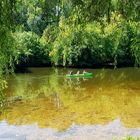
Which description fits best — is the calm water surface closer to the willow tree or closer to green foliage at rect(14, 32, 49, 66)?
the willow tree

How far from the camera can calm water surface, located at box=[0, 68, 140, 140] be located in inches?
518

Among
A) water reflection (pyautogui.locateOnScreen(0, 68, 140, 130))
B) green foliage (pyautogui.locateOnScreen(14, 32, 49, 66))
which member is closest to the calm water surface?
water reflection (pyautogui.locateOnScreen(0, 68, 140, 130))

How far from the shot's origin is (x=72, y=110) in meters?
16.5

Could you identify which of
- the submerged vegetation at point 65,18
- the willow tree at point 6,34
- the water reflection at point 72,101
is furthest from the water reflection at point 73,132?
the willow tree at point 6,34

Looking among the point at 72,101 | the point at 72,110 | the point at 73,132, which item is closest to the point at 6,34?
the point at 73,132

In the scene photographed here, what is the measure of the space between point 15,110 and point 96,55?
805 inches

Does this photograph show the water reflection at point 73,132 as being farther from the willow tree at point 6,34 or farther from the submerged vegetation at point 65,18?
the willow tree at point 6,34

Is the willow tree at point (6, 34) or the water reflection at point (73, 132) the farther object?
the water reflection at point (73, 132)

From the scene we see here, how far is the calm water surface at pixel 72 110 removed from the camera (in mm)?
13156

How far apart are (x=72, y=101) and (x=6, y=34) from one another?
14810mm

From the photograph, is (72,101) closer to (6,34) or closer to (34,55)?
(6,34)

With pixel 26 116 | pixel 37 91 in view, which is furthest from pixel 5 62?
pixel 37 91

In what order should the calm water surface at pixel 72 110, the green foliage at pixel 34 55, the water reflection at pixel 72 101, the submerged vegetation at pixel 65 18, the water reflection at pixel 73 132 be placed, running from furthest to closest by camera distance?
the green foliage at pixel 34 55
the water reflection at pixel 72 101
the calm water surface at pixel 72 110
the water reflection at pixel 73 132
the submerged vegetation at pixel 65 18

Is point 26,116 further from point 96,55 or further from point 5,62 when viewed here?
point 96,55
